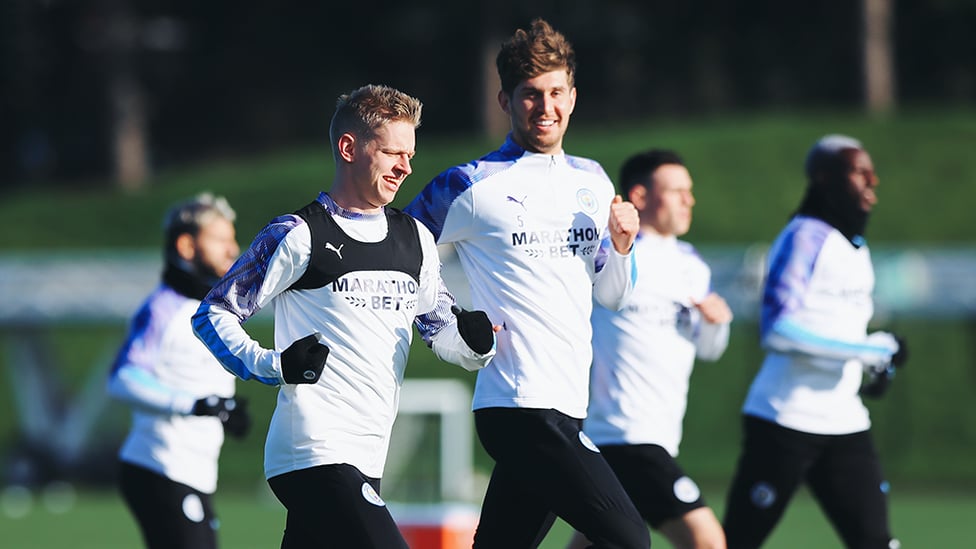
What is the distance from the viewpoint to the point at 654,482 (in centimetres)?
714

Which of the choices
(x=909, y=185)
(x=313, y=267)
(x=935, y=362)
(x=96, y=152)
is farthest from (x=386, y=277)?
(x=96, y=152)

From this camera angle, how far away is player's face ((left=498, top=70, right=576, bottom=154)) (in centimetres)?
622

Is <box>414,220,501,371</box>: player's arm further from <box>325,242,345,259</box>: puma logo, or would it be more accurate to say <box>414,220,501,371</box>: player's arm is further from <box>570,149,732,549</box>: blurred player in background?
<box>570,149,732,549</box>: blurred player in background

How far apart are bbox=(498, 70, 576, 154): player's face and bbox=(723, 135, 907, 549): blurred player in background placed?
1.80m

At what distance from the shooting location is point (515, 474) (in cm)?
603

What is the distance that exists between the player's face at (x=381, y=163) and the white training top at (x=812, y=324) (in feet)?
8.53

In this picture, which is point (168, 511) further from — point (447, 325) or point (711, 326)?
point (711, 326)

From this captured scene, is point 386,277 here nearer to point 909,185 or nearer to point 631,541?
point 631,541

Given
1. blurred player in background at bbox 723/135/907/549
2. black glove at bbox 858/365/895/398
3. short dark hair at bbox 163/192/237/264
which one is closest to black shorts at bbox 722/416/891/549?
blurred player in background at bbox 723/135/907/549

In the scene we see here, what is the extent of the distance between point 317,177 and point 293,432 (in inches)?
931

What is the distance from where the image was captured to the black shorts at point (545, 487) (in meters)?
5.82

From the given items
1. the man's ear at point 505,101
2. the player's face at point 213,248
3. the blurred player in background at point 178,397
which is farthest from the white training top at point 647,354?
the player's face at point 213,248

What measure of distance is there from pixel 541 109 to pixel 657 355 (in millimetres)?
1626

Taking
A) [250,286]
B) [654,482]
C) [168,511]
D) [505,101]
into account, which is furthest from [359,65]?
[250,286]
